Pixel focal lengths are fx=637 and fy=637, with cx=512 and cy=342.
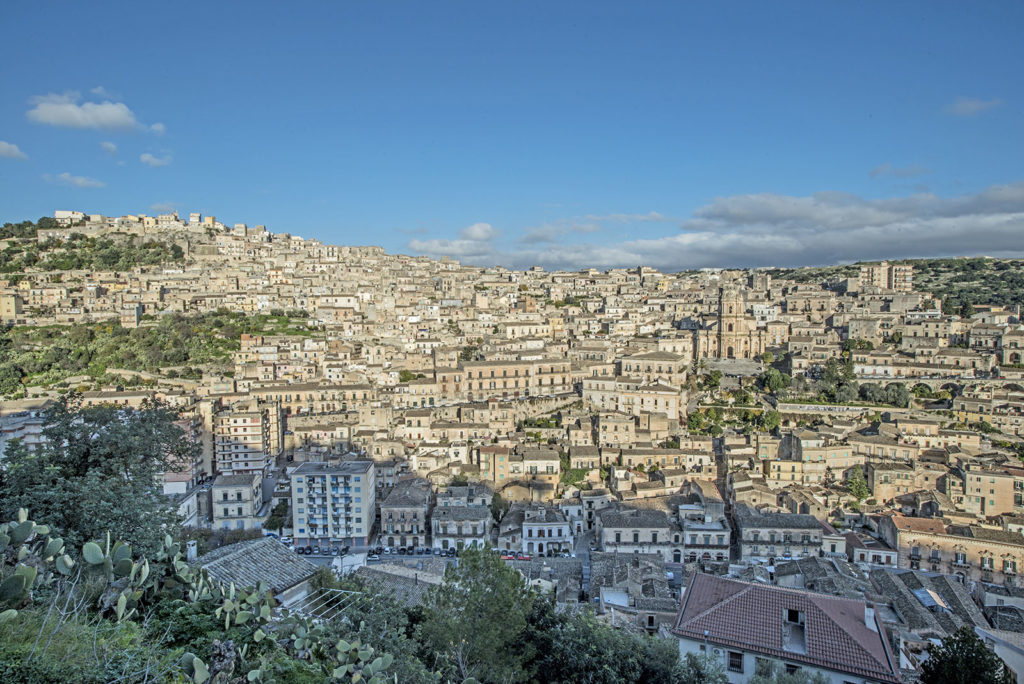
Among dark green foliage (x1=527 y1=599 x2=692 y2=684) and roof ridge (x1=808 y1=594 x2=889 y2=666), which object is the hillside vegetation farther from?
Answer: roof ridge (x1=808 y1=594 x2=889 y2=666)

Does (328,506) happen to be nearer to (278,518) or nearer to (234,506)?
(278,518)

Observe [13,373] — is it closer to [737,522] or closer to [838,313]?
[737,522]

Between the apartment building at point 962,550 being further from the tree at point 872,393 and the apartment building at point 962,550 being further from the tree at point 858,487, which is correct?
the tree at point 872,393

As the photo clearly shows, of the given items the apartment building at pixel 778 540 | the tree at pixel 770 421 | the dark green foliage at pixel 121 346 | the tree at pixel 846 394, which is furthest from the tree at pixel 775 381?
the dark green foliage at pixel 121 346

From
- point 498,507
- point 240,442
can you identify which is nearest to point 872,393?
point 498,507

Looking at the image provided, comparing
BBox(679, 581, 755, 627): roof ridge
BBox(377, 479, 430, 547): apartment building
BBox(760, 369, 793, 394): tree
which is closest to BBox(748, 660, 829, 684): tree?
BBox(679, 581, 755, 627): roof ridge
